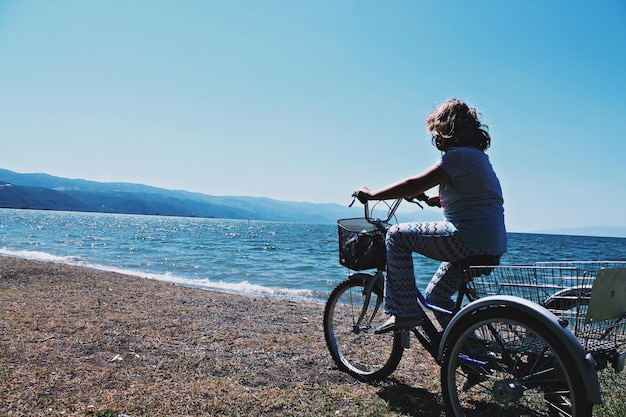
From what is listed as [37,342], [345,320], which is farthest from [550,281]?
[37,342]

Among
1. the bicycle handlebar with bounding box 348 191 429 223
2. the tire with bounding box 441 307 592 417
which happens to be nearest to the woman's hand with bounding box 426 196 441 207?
the bicycle handlebar with bounding box 348 191 429 223

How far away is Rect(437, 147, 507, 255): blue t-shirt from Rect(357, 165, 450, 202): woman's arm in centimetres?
6

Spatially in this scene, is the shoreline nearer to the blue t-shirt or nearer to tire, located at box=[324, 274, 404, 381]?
tire, located at box=[324, 274, 404, 381]

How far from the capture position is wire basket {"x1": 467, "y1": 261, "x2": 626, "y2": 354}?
2.67 m

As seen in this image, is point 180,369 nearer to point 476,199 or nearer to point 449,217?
point 449,217

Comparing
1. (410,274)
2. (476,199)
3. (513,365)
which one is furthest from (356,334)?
(476,199)

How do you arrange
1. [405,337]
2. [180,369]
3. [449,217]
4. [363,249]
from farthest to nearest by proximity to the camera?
1. [180,369]
2. [363,249]
3. [405,337]
4. [449,217]

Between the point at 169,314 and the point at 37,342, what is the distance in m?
2.44

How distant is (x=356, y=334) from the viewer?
4.89 meters

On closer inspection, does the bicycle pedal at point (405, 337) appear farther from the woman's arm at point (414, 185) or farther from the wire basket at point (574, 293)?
the woman's arm at point (414, 185)

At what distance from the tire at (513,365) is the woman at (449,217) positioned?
0.57 m

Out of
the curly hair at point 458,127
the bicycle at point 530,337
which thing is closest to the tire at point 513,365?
the bicycle at point 530,337

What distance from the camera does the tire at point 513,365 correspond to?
2646 mm

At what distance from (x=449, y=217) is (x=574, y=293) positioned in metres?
1.02
